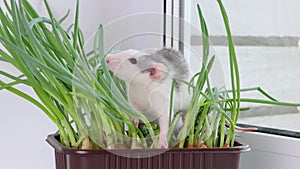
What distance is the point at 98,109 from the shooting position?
80cm

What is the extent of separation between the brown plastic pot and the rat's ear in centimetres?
10

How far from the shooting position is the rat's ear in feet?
2.62

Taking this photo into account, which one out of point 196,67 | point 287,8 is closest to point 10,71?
point 196,67

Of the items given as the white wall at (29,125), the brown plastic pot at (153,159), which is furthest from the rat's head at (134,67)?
the white wall at (29,125)

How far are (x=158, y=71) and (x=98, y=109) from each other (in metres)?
0.10

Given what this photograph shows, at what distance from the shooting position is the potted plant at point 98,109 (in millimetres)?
782

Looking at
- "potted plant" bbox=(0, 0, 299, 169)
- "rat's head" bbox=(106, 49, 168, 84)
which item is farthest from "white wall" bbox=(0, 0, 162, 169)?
"rat's head" bbox=(106, 49, 168, 84)

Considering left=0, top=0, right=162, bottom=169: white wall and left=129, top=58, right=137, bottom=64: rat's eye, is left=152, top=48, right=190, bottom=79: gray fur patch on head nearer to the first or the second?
left=129, top=58, right=137, bottom=64: rat's eye

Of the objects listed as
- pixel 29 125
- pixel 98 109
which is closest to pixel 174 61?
pixel 98 109

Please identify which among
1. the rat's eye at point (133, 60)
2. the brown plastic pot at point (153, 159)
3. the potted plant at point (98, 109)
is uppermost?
the rat's eye at point (133, 60)

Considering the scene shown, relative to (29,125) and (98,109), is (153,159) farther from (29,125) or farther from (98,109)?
(29,125)

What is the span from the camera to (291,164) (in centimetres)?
94

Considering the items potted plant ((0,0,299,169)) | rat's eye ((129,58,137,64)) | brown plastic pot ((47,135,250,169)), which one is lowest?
brown plastic pot ((47,135,250,169))

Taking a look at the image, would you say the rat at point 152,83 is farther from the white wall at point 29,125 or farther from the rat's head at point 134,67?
the white wall at point 29,125
